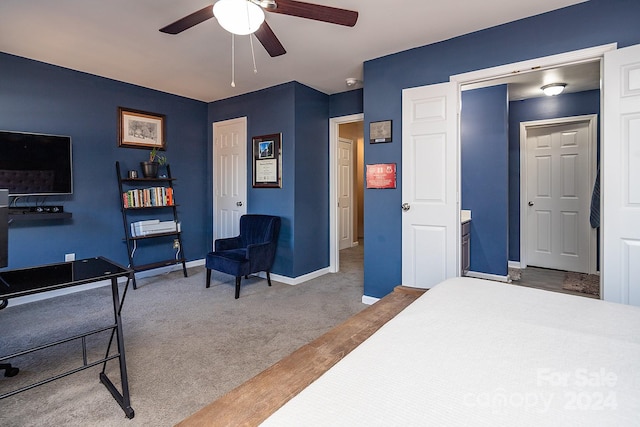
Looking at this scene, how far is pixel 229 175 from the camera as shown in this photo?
16.0 ft

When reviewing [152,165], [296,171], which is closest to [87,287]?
[152,165]

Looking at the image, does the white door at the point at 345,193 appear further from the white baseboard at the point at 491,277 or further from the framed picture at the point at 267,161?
the white baseboard at the point at 491,277

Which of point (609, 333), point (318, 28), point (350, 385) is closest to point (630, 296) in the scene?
point (609, 333)

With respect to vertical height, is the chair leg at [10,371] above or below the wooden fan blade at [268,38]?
below

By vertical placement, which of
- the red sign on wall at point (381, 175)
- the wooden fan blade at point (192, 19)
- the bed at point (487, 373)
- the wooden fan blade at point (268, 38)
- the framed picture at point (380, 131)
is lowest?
the bed at point (487, 373)

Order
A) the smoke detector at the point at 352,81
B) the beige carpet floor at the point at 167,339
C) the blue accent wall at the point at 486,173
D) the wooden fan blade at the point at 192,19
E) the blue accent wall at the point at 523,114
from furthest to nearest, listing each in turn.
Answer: the blue accent wall at the point at 523,114 < the blue accent wall at the point at 486,173 < the smoke detector at the point at 352,81 < the wooden fan blade at the point at 192,19 < the beige carpet floor at the point at 167,339

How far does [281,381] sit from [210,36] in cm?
293

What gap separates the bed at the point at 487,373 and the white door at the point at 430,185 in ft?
5.32

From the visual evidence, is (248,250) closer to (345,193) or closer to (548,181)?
(345,193)

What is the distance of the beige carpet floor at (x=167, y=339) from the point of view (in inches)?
71.0

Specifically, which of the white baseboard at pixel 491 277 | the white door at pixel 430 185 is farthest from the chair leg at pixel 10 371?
the white baseboard at pixel 491 277

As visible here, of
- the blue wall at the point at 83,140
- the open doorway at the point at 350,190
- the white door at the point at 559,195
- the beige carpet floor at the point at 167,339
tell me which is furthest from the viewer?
the open doorway at the point at 350,190

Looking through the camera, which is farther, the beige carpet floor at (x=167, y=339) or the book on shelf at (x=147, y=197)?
the book on shelf at (x=147, y=197)

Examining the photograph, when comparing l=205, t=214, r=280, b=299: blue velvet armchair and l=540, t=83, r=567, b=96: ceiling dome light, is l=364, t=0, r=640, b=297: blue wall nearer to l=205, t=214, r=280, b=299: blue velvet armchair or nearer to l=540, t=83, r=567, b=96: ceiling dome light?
l=205, t=214, r=280, b=299: blue velvet armchair
